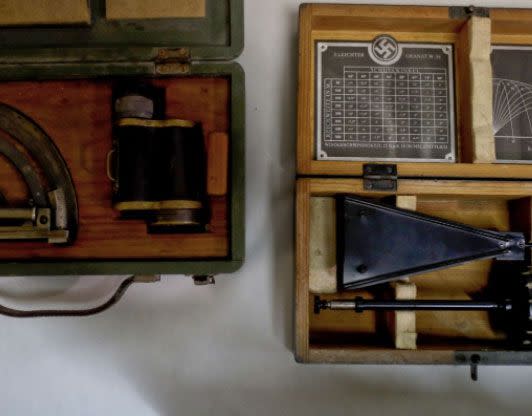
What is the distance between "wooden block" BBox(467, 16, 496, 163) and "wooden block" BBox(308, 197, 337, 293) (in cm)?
37

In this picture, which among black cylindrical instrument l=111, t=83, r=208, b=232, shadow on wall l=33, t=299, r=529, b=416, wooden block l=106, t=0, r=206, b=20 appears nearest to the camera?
black cylindrical instrument l=111, t=83, r=208, b=232

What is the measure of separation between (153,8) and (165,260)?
58 centimetres

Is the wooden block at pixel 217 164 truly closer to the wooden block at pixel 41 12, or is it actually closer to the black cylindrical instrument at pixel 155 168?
the black cylindrical instrument at pixel 155 168

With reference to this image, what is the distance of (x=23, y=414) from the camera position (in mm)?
1323

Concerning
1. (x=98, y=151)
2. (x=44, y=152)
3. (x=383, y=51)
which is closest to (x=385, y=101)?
(x=383, y=51)

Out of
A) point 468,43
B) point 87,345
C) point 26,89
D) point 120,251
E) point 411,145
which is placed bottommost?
point 87,345

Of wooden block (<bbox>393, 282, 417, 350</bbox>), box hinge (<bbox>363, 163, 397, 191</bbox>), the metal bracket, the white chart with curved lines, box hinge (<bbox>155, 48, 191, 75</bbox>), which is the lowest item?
wooden block (<bbox>393, 282, 417, 350</bbox>)

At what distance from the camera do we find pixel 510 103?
1.31 meters

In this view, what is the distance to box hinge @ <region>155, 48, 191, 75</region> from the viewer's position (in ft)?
3.98

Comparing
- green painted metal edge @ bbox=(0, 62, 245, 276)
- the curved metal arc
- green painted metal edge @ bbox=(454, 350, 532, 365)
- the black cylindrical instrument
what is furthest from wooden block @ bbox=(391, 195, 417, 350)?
the curved metal arc

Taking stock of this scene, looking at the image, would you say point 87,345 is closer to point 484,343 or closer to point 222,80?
point 222,80

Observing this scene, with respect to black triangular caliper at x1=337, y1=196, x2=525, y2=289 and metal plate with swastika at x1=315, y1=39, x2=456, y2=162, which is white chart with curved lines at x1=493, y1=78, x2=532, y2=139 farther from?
black triangular caliper at x1=337, y1=196, x2=525, y2=289

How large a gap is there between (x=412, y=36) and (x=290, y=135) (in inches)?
15.3

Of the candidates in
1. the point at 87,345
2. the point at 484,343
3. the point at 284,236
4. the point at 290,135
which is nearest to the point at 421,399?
the point at 484,343
